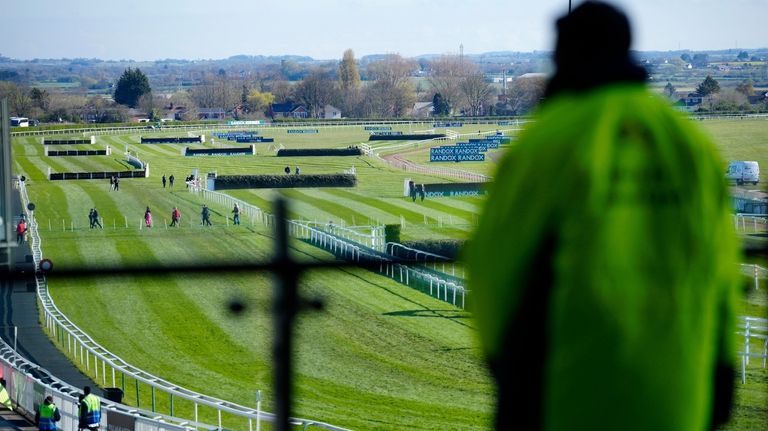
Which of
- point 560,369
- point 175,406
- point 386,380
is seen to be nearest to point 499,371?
point 560,369

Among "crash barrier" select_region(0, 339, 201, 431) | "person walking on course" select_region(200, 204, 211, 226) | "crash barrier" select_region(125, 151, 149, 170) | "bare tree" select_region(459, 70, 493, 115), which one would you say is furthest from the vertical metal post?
"bare tree" select_region(459, 70, 493, 115)

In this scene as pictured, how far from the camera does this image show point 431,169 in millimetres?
44906

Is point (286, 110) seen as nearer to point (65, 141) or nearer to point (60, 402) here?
point (65, 141)

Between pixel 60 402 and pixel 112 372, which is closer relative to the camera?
pixel 60 402

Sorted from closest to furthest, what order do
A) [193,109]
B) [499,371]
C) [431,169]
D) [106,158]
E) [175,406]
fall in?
1. [499,371]
2. [175,406]
3. [431,169]
4. [106,158]
5. [193,109]

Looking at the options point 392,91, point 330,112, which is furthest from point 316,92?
point 392,91

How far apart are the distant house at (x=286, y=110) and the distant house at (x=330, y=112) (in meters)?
3.93

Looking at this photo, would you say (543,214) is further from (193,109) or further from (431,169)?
(193,109)

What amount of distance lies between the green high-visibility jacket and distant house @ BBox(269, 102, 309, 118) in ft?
240

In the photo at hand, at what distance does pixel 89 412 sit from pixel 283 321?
26.7 ft

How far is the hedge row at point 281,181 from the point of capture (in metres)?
38.9

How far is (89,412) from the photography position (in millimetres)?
9297

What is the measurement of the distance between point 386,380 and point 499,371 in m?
11.8

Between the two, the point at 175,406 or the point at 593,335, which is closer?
the point at 593,335
